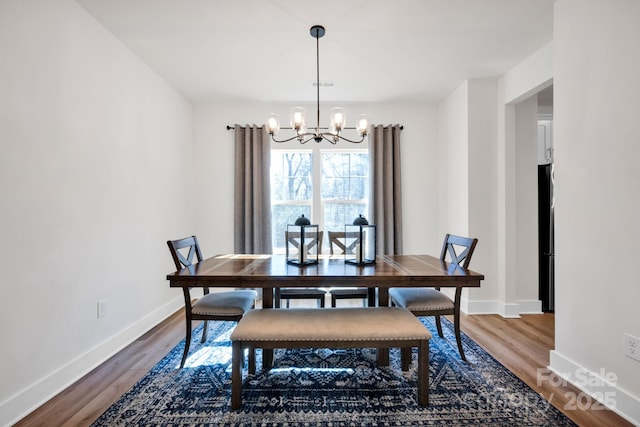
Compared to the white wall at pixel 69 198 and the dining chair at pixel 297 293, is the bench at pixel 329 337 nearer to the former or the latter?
the dining chair at pixel 297 293

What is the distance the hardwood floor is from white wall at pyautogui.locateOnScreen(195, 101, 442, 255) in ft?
3.86

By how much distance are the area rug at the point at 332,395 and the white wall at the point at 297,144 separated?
1.91 metres

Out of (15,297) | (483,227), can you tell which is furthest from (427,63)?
(15,297)

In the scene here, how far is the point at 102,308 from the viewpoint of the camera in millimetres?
2367

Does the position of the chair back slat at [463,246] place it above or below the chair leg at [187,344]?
above

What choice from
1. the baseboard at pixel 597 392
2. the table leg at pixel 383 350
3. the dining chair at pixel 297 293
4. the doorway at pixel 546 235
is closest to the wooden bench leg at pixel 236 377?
the dining chair at pixel 297 293

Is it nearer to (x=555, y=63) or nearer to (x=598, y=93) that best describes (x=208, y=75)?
(x=555, y=63)

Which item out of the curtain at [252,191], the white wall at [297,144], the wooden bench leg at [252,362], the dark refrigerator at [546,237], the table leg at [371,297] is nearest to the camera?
the wooden bench leg at [252,362]

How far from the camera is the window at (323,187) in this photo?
4.23 meters

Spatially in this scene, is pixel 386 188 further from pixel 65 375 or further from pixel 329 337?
pixel 65 375

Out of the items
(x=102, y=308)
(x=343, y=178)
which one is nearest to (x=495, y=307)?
(x=343, y=178)

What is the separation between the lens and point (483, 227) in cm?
342

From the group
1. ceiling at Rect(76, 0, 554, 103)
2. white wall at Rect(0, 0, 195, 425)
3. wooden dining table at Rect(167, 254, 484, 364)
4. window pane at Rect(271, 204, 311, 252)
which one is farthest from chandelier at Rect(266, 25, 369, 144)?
window pane at Rect(271, 204, 311, 252)

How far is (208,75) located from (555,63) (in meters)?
3.10
